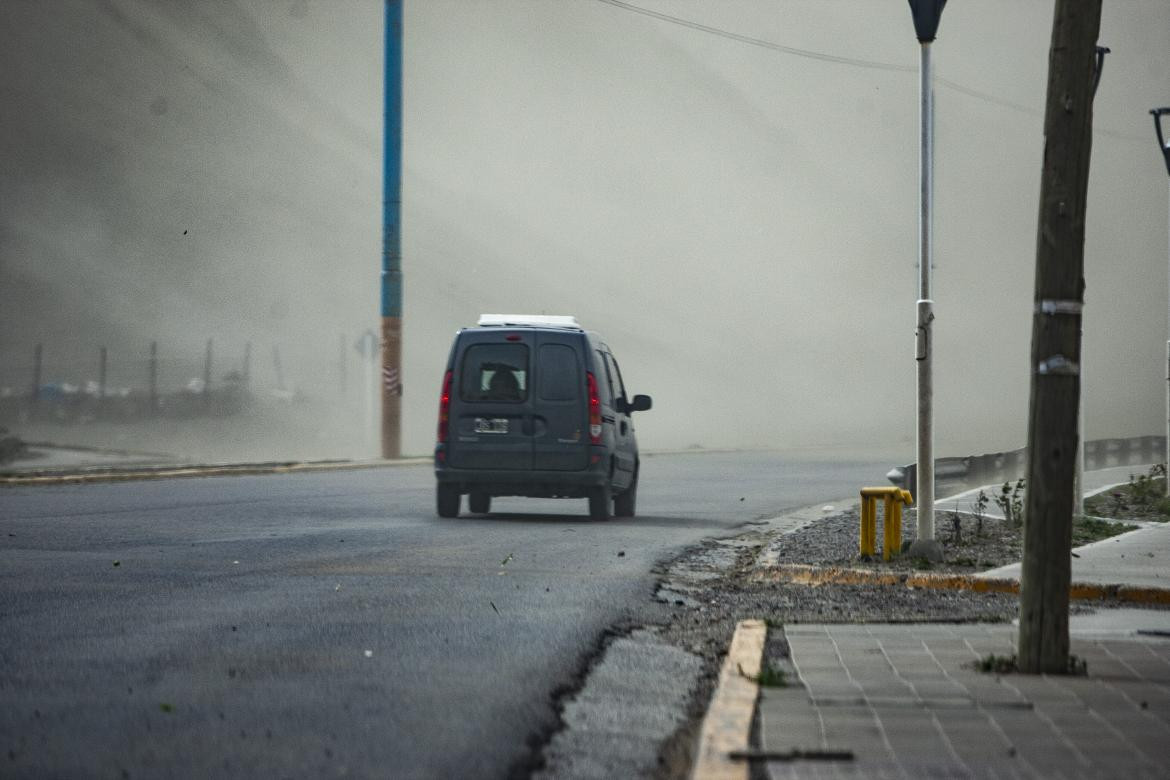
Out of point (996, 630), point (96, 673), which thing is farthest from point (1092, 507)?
point (96, 673)

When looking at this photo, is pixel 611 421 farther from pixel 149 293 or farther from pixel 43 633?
pixel 149 293

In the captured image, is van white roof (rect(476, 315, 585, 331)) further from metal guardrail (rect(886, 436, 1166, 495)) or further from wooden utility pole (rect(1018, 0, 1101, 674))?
wooden utility pole (rect(1018, 0, 1101, 674))

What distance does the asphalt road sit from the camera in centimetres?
570

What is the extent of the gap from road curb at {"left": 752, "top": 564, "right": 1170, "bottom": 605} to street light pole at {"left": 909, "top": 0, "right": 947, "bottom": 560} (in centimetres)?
92

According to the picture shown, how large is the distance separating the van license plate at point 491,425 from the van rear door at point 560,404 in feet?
1.07

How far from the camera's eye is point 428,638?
A: 8141mm

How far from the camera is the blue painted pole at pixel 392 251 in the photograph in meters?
36.0

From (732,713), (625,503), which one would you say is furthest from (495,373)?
(732,713)

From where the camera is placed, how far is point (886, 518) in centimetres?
1183

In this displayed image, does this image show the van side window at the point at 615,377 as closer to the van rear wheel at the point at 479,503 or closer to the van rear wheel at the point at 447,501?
the van rear wheel at the point at 479,503

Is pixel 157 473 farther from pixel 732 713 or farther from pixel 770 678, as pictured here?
pixel 732 713

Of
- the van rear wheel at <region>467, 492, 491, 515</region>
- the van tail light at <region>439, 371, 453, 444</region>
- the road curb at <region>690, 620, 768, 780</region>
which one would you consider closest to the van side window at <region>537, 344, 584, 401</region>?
the van tail light at <region>439, 371, 453, 444</region>

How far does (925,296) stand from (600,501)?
560 cm

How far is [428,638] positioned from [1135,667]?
3385 mm
